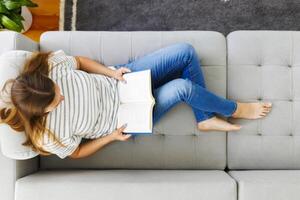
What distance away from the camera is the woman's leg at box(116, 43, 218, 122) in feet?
4.26

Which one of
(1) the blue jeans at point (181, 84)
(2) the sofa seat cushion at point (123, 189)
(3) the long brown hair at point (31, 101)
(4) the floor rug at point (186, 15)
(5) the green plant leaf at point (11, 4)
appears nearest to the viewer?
(3) the long brown hair at point (31, 101)

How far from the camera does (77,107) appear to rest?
1.22m

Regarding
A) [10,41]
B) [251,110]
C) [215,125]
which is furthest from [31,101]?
[251,110]

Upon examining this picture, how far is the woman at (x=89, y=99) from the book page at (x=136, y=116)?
0.08 ft

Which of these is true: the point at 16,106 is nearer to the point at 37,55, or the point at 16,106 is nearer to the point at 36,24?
the point at 37,55

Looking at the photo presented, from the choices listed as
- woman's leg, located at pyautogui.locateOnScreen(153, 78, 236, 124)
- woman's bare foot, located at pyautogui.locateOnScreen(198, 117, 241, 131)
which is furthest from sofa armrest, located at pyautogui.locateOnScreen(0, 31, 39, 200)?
woman's bare foot, located at pyautogui.locateOnScreen(198, 117, 241, 131)

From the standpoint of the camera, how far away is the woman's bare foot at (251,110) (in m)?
1.34

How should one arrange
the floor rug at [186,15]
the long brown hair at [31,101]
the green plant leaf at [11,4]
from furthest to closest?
the floor rug at [186,15] → the green plant leaf at [11,4] → the long brown hair at [31,101]

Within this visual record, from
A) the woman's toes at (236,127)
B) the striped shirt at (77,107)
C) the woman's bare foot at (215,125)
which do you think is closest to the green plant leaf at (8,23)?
the striped shirt at (77,107)

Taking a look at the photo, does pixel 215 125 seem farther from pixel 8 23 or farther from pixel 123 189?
pixel 8 23

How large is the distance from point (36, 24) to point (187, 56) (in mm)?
907

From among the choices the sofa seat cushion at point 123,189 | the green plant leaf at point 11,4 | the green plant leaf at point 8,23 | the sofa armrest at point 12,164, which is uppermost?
the green plant leaf at point 11,4

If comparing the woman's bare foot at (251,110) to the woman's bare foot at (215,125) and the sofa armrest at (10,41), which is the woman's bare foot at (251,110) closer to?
the woman's bare foot at (215,125)

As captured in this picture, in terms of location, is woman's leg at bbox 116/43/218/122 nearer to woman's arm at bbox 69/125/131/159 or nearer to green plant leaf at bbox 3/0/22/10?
woman's arm at bbox 69/125/131/159
